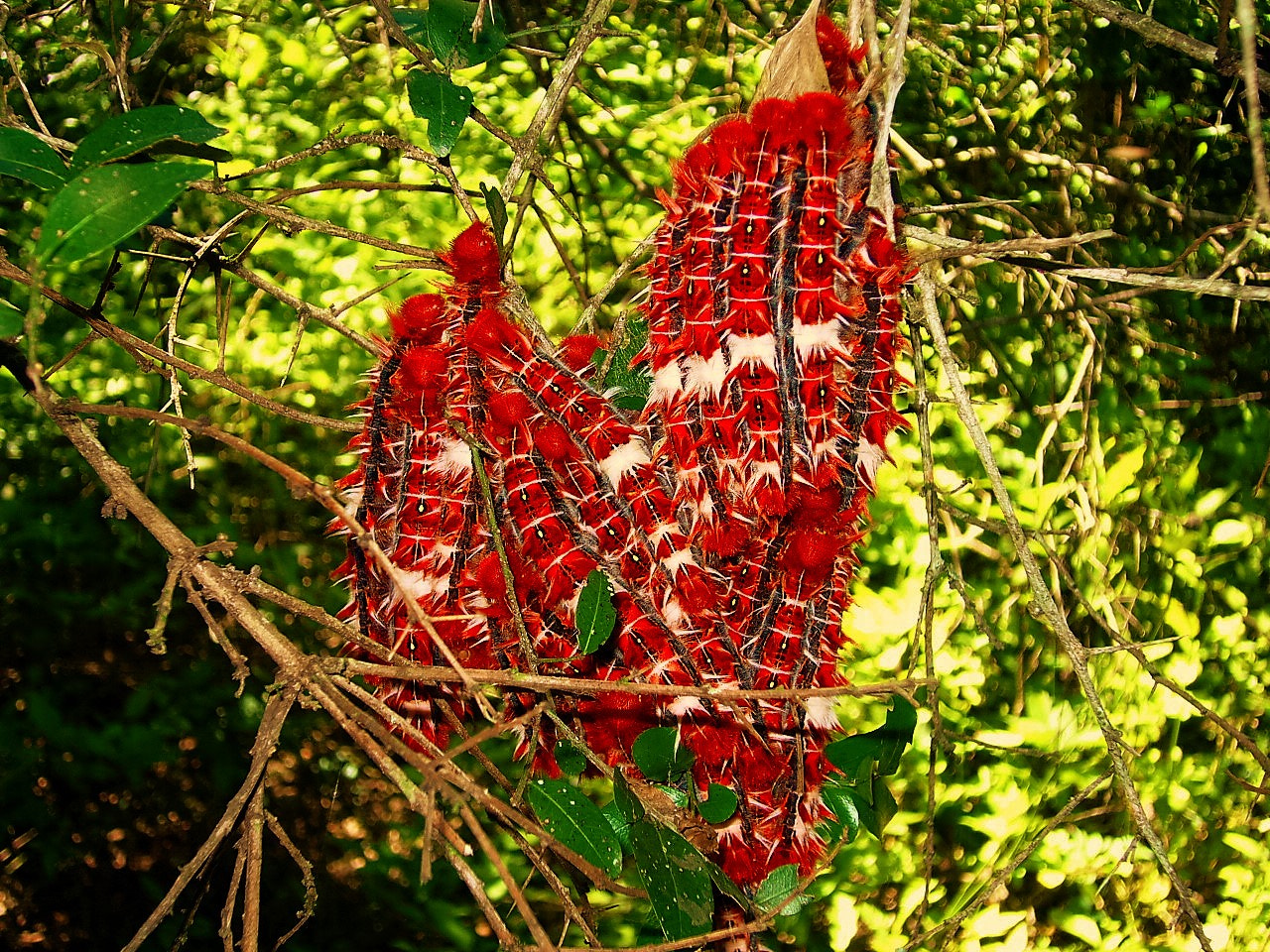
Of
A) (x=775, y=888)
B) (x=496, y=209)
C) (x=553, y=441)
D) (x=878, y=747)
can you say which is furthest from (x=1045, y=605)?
(x=496, y=209)

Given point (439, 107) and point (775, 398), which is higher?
point (439, 107)

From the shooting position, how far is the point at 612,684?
41 centimetres

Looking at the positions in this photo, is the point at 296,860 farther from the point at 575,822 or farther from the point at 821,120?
the point at 821,120

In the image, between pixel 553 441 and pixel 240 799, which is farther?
pixel 553 441

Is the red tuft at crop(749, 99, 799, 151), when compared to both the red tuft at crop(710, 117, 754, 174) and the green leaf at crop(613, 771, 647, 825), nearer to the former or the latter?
the red tuft at crop(710, 117, 754, 174)

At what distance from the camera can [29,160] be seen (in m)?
0.45

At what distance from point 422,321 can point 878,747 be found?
42 centimetres

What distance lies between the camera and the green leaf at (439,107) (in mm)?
578

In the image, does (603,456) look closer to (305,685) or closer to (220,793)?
(305,685)

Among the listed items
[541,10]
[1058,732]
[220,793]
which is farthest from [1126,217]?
[220,793]

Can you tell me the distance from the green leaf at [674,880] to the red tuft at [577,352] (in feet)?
0.97

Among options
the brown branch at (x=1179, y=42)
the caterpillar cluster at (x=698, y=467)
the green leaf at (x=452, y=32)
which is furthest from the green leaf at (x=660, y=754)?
the brown branch at (x=1179, y=42)

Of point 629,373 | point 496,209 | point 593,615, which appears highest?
point 496,209

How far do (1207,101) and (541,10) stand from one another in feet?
3.71
